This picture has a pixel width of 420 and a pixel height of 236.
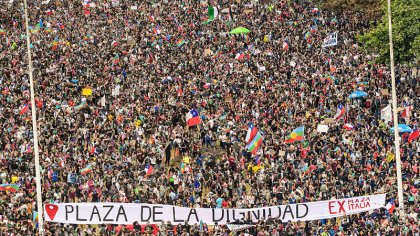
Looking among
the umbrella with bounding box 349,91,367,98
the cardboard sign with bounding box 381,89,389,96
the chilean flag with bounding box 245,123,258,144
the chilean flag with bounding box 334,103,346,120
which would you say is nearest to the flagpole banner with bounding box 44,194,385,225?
the chilean flag with bounding box 245,123,258,144

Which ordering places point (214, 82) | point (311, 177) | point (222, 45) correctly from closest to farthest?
1. point (311, 177)
2. point (214, 82)
3. point (222, 45)

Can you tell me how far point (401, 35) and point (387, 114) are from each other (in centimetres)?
1067

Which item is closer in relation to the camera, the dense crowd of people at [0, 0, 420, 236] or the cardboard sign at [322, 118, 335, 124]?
the dense crowd of people at [0, 0, 420, 236]

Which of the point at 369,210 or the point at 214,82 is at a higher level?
the point at 214,82

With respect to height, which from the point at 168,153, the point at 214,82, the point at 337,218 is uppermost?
the point at 214,82

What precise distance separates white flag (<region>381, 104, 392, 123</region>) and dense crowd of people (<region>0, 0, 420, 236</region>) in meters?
0.56

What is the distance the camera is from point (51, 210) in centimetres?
4494

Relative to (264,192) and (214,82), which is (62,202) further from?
(214,82)

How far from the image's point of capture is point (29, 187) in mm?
49719

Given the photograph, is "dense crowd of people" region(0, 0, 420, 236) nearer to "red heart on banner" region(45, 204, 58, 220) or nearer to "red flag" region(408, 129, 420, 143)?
"red flag" region(408, 129, 420, 143)

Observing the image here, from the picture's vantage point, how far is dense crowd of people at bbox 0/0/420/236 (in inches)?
1923

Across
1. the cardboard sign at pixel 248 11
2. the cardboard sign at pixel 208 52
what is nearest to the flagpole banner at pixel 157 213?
the cardboard sign at pixel 208 52

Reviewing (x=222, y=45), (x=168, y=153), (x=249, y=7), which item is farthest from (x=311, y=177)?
(x=249, y=7)

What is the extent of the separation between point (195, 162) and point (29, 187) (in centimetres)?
738
